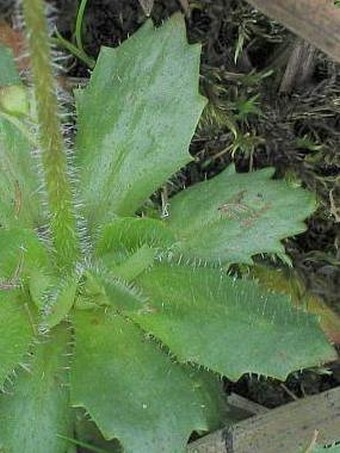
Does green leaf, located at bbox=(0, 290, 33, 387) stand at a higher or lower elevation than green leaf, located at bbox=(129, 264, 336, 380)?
lower

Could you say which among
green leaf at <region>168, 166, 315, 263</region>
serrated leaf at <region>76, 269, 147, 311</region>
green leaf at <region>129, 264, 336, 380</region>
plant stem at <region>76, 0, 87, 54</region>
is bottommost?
green leaf at <region>129, 264, 336, 380</region>

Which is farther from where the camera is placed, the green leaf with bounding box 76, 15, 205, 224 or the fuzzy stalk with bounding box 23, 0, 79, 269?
the green leaf with bounding box 76, 15, 205, 224

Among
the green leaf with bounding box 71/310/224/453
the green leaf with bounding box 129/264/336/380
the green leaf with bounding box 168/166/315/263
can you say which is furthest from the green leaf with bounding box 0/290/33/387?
the green leaf with bounding box 168/166/315/263

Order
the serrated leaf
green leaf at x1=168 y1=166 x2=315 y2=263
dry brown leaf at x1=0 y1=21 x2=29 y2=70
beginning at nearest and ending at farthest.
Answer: the serrated leaf
green leaf at x1=168 y1=166 x2=315 y2=263
dry brown leaf at x1=0 y1=21 x2=29 y2=70

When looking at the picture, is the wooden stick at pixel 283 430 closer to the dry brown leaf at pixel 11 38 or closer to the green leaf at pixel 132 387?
the green leaf at pixel 132 387

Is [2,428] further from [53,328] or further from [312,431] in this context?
[312,431]

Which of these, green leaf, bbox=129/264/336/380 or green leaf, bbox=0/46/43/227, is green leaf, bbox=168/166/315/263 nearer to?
green leaf, bbox=129/264/336/380

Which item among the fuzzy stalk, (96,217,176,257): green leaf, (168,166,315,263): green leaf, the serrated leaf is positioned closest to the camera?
the fuzzy stalk

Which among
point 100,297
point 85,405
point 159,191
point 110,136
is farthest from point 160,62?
point 85,405
